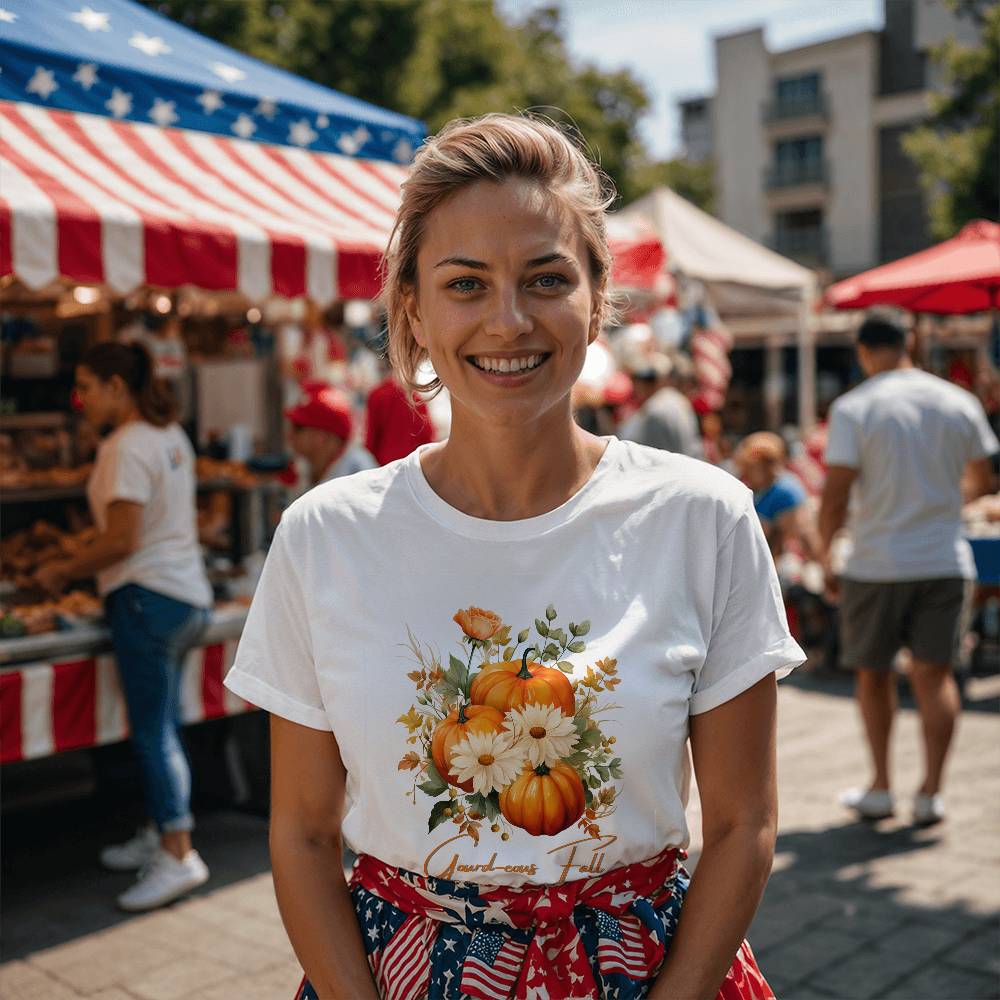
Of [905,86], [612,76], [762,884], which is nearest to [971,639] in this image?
[762,884]

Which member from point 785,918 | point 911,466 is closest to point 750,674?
point 785,918

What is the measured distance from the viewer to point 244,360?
891cm

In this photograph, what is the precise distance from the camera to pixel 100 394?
440 cm

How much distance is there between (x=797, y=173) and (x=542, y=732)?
Result: 1717 inches

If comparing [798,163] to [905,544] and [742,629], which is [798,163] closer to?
[905,544]

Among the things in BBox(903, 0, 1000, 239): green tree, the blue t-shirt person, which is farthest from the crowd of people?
BBox(903, 0, 1000, 239): green tree

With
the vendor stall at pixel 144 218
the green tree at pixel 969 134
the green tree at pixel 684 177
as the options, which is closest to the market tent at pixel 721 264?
the vendor stall at pixel 144 218

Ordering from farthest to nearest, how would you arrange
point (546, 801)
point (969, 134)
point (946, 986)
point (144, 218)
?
point (969, 134) < point (144, 218) < point (946, 986) < point (546, 801)

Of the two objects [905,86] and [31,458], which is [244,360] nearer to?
[31,458]

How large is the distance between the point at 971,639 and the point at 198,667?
526 centimetres

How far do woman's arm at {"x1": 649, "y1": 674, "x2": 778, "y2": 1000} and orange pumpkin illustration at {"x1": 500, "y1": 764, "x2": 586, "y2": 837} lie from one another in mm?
175

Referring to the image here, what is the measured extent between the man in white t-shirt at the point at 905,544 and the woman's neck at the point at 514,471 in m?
3.64

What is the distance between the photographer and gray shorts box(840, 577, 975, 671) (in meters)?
4.92

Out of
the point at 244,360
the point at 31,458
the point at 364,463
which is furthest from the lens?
the point at 244,360
